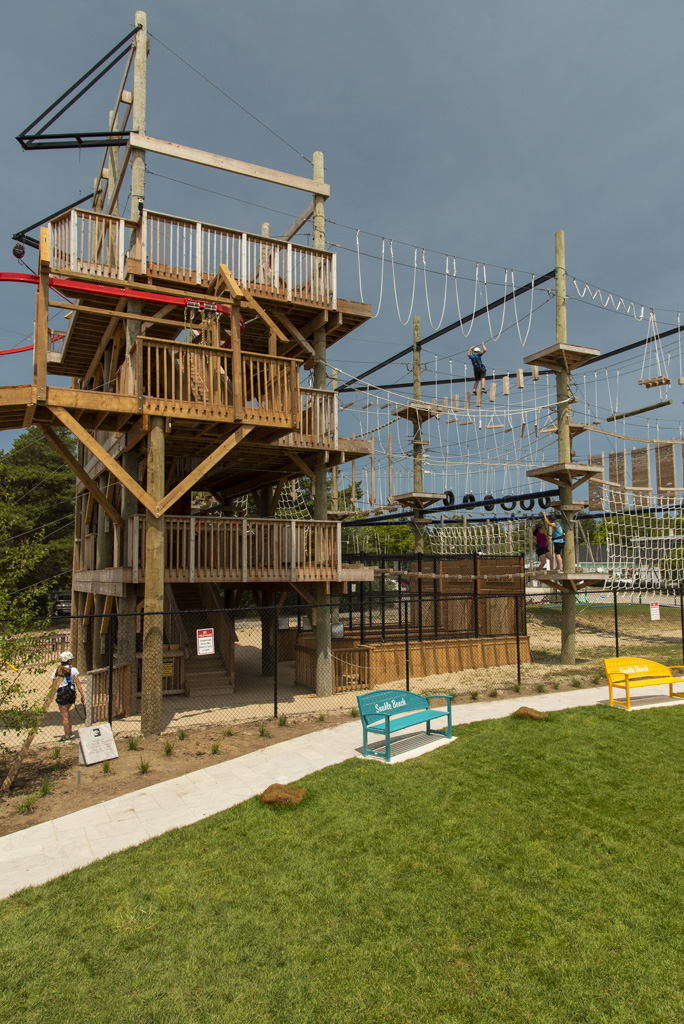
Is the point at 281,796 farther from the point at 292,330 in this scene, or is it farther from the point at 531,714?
the point at 292,330

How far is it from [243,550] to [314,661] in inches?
183

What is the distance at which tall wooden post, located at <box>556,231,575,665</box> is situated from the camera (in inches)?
766

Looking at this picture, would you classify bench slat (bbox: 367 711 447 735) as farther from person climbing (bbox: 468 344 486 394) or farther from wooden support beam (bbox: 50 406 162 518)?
person climbing (bbox: 468 344 486 394)

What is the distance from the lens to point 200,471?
38.2ft

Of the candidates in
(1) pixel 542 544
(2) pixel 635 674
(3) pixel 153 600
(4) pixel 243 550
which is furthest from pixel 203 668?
(1) pixel 542 544

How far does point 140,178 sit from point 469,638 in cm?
1480

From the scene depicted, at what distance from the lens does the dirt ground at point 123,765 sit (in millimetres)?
7828

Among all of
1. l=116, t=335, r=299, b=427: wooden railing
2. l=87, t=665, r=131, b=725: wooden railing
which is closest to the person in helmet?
l=87, t=665, r=131, b=725: wooden railing

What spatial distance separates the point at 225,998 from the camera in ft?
13.6

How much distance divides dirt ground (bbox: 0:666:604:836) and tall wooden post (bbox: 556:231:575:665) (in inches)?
380

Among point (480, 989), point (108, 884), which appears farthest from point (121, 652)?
point (480, 989)

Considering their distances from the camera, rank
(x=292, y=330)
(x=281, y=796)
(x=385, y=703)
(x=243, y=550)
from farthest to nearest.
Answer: (x=292, y=330) → (x=243, y=550) → (x=385, y=703) → (x=281, y=796)

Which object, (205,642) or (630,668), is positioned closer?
(205,642)

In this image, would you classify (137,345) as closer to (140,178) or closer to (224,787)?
(140,178)
